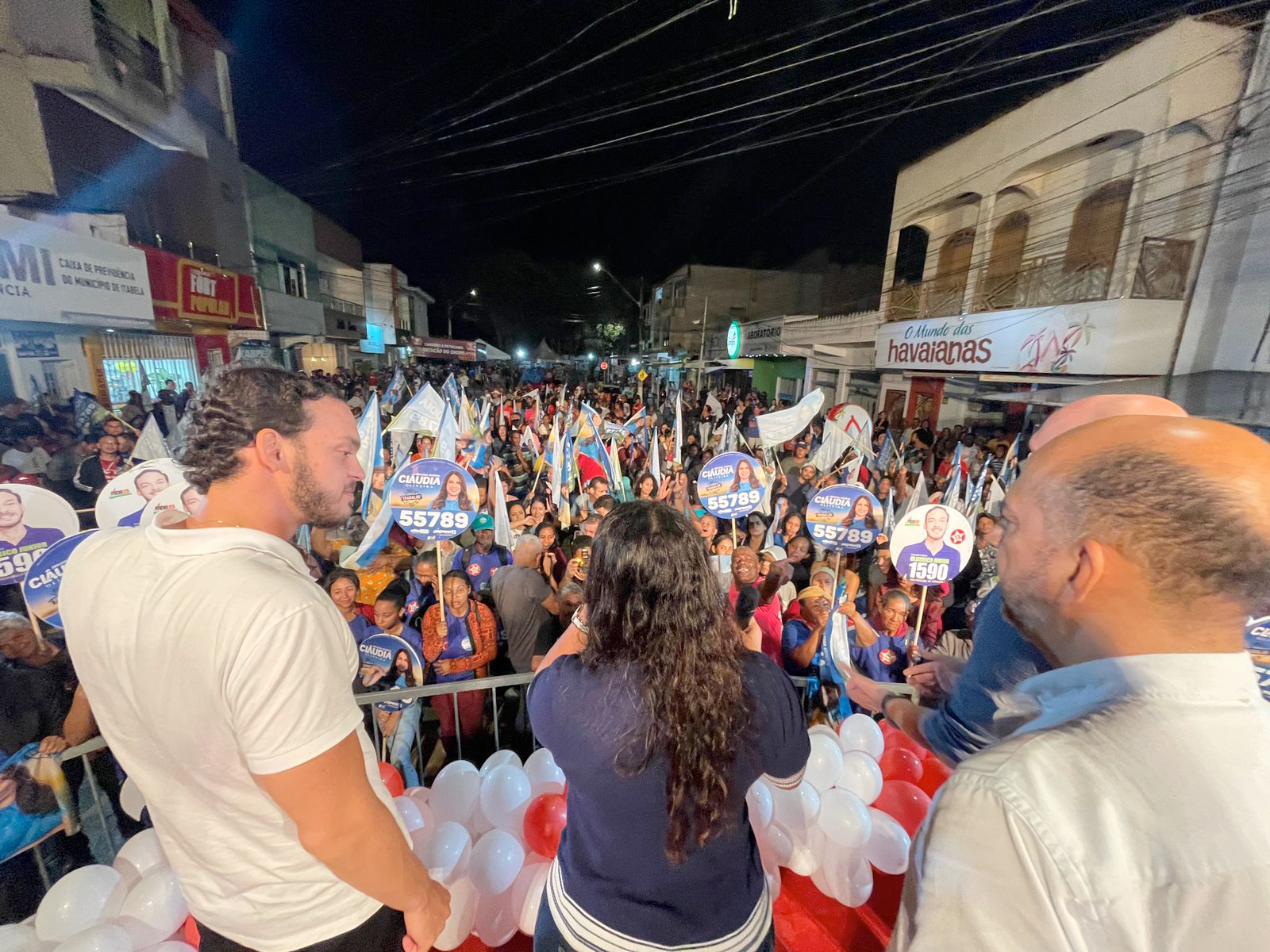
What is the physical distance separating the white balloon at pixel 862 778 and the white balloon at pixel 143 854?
119 inches

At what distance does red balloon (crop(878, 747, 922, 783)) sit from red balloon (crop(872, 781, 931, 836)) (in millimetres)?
116

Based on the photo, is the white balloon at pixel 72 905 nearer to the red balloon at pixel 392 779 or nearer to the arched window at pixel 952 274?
the red balloon at pixel 392 779

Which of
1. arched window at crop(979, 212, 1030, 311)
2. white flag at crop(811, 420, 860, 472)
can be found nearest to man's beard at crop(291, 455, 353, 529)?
white flag at crop(811, 420, 860, 472)

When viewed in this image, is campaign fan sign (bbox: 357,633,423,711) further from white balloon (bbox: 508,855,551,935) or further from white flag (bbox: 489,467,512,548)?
white flag (bbox: 489,467,512,548)

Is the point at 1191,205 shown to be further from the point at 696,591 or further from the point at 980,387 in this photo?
the point at 696,591

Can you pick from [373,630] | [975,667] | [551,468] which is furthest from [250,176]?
[975,667]

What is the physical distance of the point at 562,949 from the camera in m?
1.35

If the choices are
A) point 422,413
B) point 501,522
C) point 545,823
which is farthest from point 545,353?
point 545,823

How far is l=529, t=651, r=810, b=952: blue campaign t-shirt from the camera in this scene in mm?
1212

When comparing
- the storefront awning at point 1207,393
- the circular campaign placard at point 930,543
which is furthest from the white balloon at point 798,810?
the storefront awning at point 1207,393

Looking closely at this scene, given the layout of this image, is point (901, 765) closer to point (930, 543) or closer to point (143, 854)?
point (930, 543)

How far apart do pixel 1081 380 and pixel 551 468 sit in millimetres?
12198

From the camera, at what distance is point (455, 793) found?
2523 millimetres

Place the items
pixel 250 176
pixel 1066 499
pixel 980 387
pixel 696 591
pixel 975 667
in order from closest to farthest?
1. pixel 1066 499
2. pixel 696 591
3. pixel 975 667
4. pixel 980 387
5. pixel 250 176
